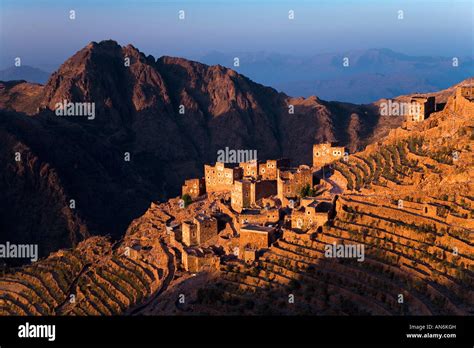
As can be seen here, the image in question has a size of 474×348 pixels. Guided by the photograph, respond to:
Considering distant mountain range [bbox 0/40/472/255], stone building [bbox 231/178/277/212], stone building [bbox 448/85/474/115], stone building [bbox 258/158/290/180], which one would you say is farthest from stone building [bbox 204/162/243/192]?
distant mountain range [bbox 0/40/472/255]

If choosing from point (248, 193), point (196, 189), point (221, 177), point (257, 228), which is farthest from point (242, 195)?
point (196, 189)

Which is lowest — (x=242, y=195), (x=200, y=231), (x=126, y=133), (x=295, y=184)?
(x=200, y=231)

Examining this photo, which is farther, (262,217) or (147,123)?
(147,123)

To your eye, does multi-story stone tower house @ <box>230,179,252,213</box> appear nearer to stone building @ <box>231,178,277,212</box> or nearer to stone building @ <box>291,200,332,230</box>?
stone building @ <box>231,178,277,212</box>

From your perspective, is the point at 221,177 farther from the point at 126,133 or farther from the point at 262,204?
the point at 126,133

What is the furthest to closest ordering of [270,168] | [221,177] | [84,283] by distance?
[221,177], [270,168], [84,283]

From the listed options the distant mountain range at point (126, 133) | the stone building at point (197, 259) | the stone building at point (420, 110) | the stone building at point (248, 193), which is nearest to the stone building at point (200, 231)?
the stone building at point (197, 259)
